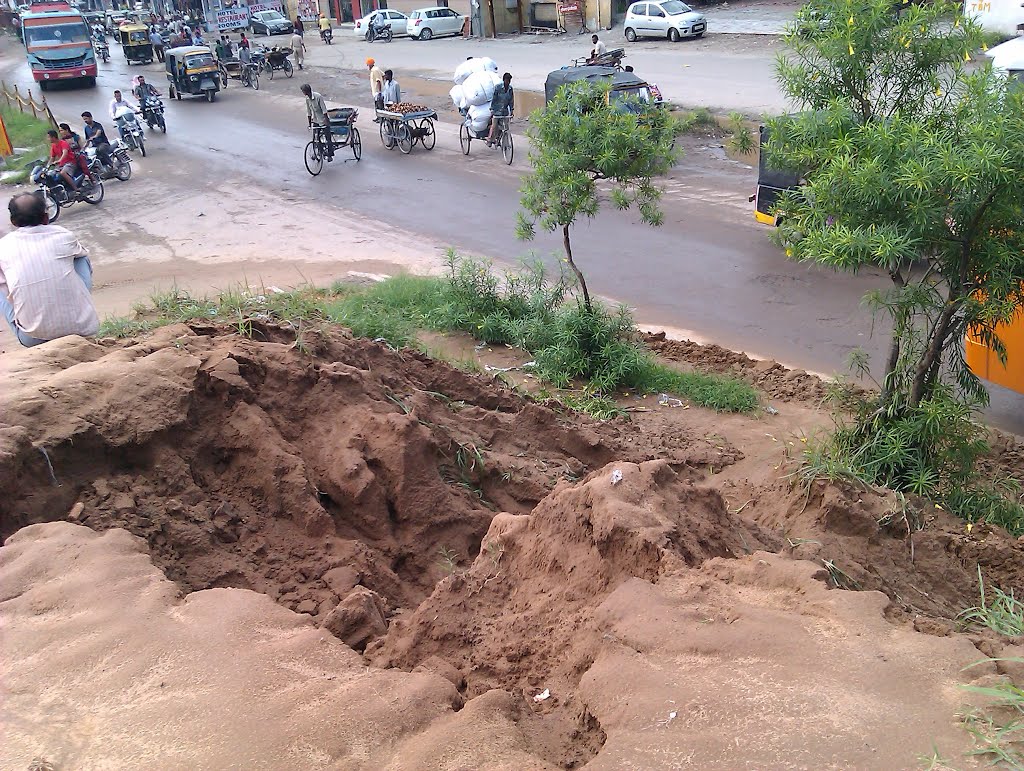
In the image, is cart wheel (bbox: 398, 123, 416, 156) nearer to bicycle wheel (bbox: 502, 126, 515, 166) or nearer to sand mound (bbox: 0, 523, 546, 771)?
bicycle wheel (bbox: 502, 126, 515, 166)

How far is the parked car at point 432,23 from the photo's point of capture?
41531 mm

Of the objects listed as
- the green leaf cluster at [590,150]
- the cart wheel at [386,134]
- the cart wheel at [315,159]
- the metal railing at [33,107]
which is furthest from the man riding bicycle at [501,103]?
the metal railing at [33,107]

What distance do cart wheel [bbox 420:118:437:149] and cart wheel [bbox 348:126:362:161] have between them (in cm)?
152

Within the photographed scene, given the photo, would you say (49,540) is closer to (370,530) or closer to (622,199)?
(370,530)

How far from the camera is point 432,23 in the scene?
41719 mm

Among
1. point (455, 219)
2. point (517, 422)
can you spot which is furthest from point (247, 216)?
point (517, 422)

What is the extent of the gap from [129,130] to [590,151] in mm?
16686

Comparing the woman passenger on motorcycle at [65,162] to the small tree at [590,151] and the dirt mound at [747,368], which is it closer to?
the small tree at [590,151]

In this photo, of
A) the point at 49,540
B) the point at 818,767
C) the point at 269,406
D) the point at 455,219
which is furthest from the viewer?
the point at 455,219

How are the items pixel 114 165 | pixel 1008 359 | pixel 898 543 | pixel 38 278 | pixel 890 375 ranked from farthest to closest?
1. pixel 114 165
2. pixel 1008 359
3. pixel 890 375
4. pixel 38 278
5. pixel 898 543

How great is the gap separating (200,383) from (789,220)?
4.14 metres

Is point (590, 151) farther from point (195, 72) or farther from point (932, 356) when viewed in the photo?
point (195, 72)

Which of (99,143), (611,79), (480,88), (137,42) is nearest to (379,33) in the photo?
(137,42)

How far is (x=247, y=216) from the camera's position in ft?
51.2
